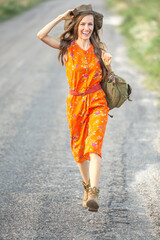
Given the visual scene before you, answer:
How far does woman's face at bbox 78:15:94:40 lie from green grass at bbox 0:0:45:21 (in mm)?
19917

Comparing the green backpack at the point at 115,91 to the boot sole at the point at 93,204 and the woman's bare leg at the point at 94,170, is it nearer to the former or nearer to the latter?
the woman's bare leg at the point at 94,170

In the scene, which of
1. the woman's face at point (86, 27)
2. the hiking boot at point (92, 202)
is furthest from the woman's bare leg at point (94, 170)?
the woman's face at point (86, 27)

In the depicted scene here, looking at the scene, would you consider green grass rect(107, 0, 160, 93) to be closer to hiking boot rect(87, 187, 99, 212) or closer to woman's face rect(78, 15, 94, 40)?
woman's face rect(78, 15, 94, 40)

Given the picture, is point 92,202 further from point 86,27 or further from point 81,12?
point 81,12

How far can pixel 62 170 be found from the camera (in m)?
5.25

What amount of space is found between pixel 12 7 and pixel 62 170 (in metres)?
21.8

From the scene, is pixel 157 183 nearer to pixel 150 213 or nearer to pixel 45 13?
pixel 150 213

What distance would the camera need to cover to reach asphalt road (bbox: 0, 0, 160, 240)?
12.4 feet

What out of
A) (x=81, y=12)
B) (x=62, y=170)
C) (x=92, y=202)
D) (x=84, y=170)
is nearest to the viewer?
(x=92, y=202)

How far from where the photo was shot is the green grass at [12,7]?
2412 centimetres

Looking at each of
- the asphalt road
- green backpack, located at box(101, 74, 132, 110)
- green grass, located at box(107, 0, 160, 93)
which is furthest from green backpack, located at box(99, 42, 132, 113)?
green grass, located at box(107, 0, 160, 93)

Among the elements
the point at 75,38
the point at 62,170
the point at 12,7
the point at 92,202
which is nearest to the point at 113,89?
the point at 75,38

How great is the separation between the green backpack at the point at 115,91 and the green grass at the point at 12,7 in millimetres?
19991

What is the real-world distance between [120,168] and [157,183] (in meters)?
0.63
